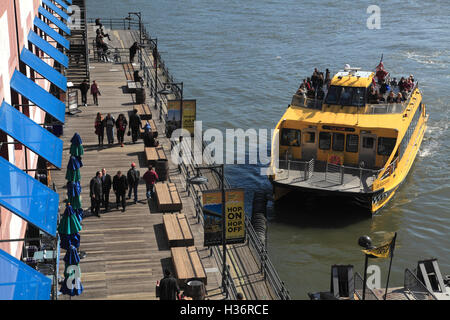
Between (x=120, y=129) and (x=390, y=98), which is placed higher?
(x=390, y=98)

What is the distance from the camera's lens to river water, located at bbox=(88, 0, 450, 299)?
29.9 meters

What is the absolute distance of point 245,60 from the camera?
64.1 meters

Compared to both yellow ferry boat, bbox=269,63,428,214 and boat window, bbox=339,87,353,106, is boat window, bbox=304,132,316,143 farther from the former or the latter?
boat window, bbox=339,87,353,106

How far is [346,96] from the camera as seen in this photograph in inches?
1286

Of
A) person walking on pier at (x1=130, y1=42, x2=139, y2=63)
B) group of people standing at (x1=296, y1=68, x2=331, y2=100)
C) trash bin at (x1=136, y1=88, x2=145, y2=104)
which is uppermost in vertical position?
person walking on pier at (x1=130, y1=42, x2=139, y2=63)

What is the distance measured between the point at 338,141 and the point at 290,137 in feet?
6.80

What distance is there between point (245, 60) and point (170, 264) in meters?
44.5

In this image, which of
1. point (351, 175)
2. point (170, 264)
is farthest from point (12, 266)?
point (351, 175)

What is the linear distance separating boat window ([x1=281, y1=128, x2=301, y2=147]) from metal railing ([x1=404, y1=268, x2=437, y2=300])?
33.3 feet

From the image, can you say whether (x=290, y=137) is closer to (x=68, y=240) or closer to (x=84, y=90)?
(x=84, y=90)

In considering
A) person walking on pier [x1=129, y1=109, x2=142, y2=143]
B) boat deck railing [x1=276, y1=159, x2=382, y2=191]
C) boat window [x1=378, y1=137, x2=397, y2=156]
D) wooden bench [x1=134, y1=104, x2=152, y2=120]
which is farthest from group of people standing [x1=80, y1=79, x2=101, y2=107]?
boat window [x1=378, y1=137, x2=397, y2=156]

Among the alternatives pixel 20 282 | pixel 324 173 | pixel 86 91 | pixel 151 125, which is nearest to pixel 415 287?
pixel 324 173

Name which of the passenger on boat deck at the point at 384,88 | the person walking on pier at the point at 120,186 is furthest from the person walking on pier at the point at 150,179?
the passenger on boat deck at the point at 384,88
